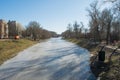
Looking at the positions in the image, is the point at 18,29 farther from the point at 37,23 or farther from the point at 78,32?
the point at 78,32

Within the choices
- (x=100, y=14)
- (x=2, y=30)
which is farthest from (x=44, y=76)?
(x=2, y=30)

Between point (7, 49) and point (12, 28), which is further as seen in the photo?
point (12, 28)

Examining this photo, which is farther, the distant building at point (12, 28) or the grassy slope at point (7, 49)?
the distant building at point (12, 28)

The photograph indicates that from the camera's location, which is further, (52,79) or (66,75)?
(66,75)

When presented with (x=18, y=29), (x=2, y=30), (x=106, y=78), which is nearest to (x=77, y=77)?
(x=106, y=78)

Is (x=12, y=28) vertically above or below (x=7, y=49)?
above

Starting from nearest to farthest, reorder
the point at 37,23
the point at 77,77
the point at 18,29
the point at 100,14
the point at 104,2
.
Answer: the point at 77,77, the point at 104,2, the point at 100,14, the point at 37,23, the point at 18,29

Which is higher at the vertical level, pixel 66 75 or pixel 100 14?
pixel 100 14

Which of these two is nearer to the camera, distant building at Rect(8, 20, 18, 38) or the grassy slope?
the grassy slope

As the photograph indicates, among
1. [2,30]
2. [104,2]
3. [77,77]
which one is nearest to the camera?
[77,77]

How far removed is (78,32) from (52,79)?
11864 cm

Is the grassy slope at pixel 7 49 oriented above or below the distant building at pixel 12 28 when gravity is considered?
below

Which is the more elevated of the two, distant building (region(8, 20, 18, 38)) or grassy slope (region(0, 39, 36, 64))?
distant building (region(8, 20, 18, 38))

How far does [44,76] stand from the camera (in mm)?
17234
